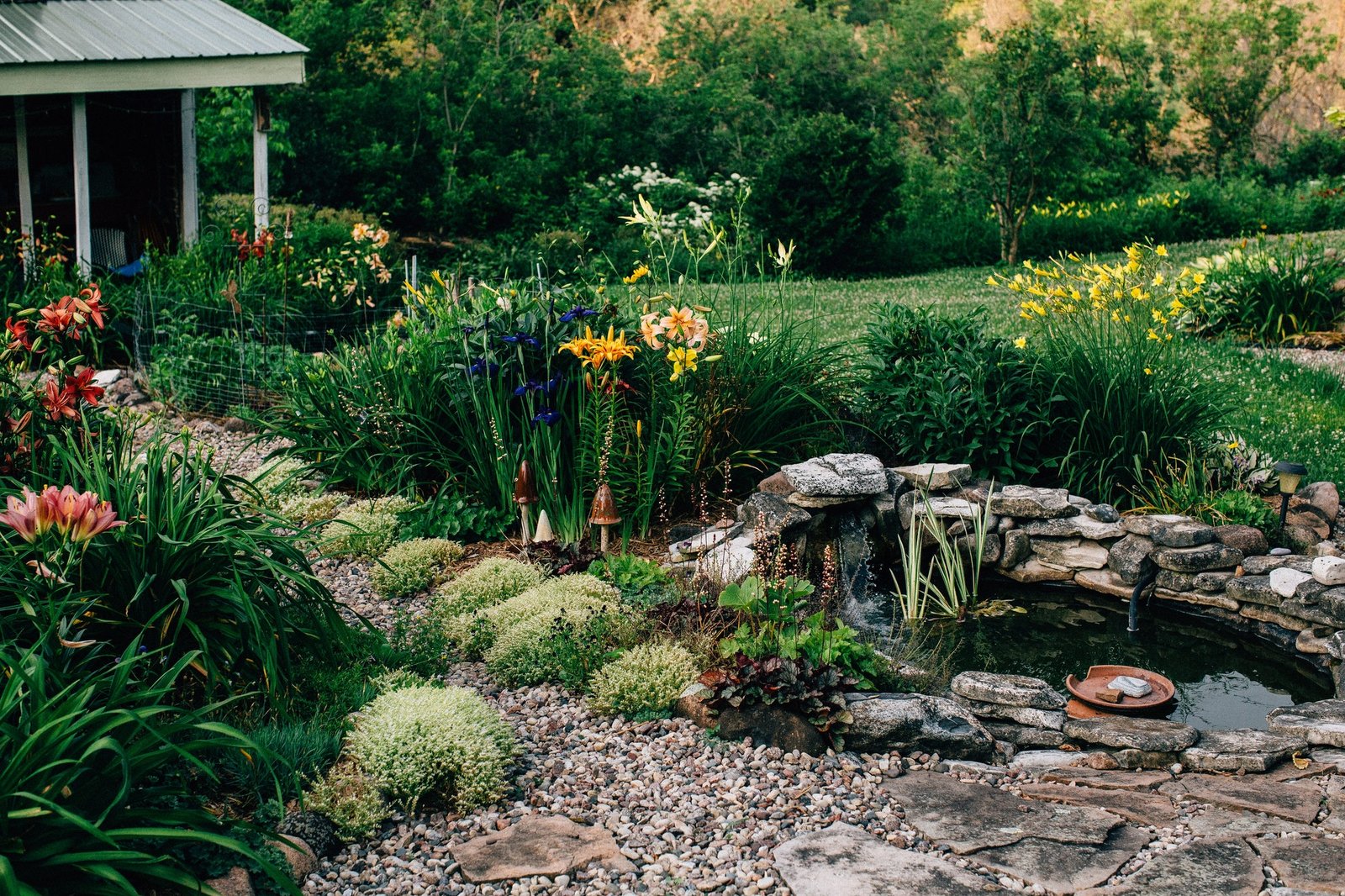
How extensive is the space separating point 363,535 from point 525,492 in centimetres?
78

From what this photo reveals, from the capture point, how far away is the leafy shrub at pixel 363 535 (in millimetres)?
5348

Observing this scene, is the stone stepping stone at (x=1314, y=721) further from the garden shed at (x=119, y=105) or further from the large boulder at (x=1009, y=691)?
the garden shed at (x=119, y=105)

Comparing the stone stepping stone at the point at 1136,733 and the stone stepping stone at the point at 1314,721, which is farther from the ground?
the stone stepping stone at the point at 1314,721

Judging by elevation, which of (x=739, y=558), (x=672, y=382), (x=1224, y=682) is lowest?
(x=1224, y=682)

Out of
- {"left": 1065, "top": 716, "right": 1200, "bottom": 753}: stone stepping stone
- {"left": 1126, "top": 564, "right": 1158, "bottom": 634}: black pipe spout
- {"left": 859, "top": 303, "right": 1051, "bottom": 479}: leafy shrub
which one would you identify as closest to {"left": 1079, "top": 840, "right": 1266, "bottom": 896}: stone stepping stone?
{"left": 1065, "top": 716, "right": 1200, "bottom": 753}: stone stepping stone

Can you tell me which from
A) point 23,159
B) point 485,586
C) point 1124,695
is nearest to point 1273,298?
point 1124,695

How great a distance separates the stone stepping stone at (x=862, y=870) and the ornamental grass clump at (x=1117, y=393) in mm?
3428

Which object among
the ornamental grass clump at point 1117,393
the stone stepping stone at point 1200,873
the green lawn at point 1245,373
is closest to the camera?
the stone stepping stone at point 1200,873

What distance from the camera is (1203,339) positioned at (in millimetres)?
10203

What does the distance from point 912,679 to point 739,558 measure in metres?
1.00

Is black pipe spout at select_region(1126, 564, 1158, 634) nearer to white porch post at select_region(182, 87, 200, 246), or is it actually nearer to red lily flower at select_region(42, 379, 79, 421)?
red lily flower at select_region(42, 379, 79, 421)

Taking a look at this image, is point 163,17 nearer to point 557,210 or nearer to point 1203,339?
point 557,210

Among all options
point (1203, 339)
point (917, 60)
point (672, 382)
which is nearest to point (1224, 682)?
point (672, 382)

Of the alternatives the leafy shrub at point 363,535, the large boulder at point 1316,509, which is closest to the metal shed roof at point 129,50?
the leafy shrub at point 363,535
